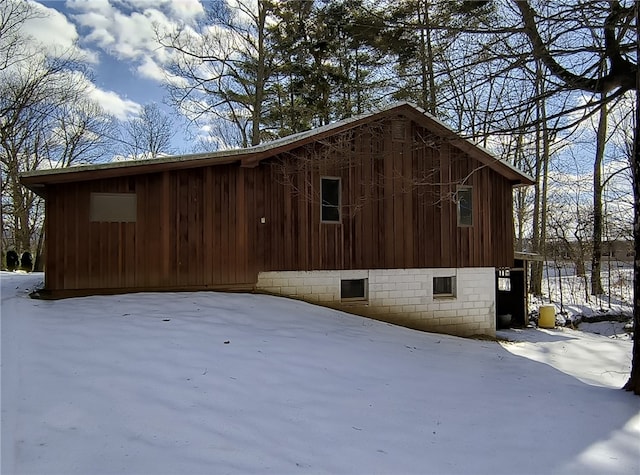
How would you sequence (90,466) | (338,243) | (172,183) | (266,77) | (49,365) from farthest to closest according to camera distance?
(266,77)
(338,243)
(172,183)
(49,365)
(90,466)

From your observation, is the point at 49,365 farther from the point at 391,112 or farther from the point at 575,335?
the point at 575,335

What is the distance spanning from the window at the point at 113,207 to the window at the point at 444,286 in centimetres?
715

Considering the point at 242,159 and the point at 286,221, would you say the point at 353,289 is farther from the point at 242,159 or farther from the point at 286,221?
the point at 242,159

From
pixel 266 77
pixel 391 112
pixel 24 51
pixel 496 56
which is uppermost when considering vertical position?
pixel 24 51

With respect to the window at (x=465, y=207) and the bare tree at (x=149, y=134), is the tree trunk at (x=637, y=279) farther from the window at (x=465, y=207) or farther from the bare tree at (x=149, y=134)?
the bare tree at (x=149, y=134)

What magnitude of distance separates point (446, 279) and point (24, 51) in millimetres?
20104

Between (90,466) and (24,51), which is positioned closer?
(90,466)

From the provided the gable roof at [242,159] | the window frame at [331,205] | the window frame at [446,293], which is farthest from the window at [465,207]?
the window frame at [331,205]

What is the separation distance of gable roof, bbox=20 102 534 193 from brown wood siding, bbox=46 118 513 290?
24 centimetres

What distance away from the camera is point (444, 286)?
10.6 meters

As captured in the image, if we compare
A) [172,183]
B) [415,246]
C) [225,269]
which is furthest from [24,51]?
[415,246]

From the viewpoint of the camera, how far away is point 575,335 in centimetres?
1213

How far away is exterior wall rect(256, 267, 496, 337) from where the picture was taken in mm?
9086

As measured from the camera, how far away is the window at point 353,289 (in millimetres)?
9578
